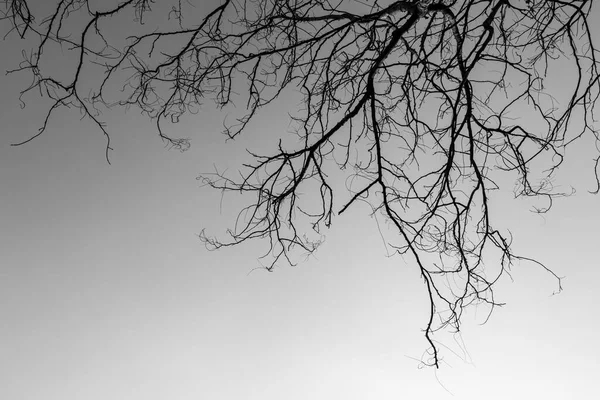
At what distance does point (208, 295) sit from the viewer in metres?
3.10

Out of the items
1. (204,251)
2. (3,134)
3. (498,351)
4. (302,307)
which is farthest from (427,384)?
(3,134)

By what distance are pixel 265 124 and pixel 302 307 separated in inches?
42.5

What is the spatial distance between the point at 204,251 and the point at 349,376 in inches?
42.8

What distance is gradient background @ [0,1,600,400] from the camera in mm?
3002

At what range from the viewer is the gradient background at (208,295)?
300 cm

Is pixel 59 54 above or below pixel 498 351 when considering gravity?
above

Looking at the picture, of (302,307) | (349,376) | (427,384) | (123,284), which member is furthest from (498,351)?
(123,284)

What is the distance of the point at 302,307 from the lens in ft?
10.2

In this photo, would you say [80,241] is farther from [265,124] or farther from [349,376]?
[349,376]

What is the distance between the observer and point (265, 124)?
317cm

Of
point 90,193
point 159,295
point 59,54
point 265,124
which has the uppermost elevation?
point 59,54

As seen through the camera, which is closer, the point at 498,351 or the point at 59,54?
the point at 498,351

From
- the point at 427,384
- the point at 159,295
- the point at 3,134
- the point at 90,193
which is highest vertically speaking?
the point at 3,134

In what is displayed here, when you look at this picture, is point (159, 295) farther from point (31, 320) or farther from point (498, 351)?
point (498, 351)
